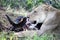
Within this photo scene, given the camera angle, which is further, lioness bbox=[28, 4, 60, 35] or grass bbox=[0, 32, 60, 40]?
lioness bbox=[28, 4, 60, 35]

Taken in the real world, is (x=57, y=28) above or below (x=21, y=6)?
above

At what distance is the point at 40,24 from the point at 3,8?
7.09ft

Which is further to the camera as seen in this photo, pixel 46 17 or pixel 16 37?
pixel 46 17

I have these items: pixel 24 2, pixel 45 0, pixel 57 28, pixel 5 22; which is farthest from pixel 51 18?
pixel 24 2

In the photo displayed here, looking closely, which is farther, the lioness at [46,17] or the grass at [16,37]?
the lioness at [46,17]

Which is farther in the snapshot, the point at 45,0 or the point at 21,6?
the point at 21,6

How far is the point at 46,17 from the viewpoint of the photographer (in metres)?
4.41

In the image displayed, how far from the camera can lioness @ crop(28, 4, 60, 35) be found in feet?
13.3

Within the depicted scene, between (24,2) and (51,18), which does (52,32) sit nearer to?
(51,18)

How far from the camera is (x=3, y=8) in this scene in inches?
251

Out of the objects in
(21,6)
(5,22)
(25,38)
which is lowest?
(21,6)

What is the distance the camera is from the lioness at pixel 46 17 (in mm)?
4047

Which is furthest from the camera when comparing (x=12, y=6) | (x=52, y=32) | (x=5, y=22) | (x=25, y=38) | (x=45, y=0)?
(x=12, y=6)

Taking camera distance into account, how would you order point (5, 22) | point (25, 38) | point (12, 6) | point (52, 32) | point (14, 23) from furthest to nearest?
point (12, 6), point (5, 22), point (14, 23), point (52, 32), point (25, 38)
